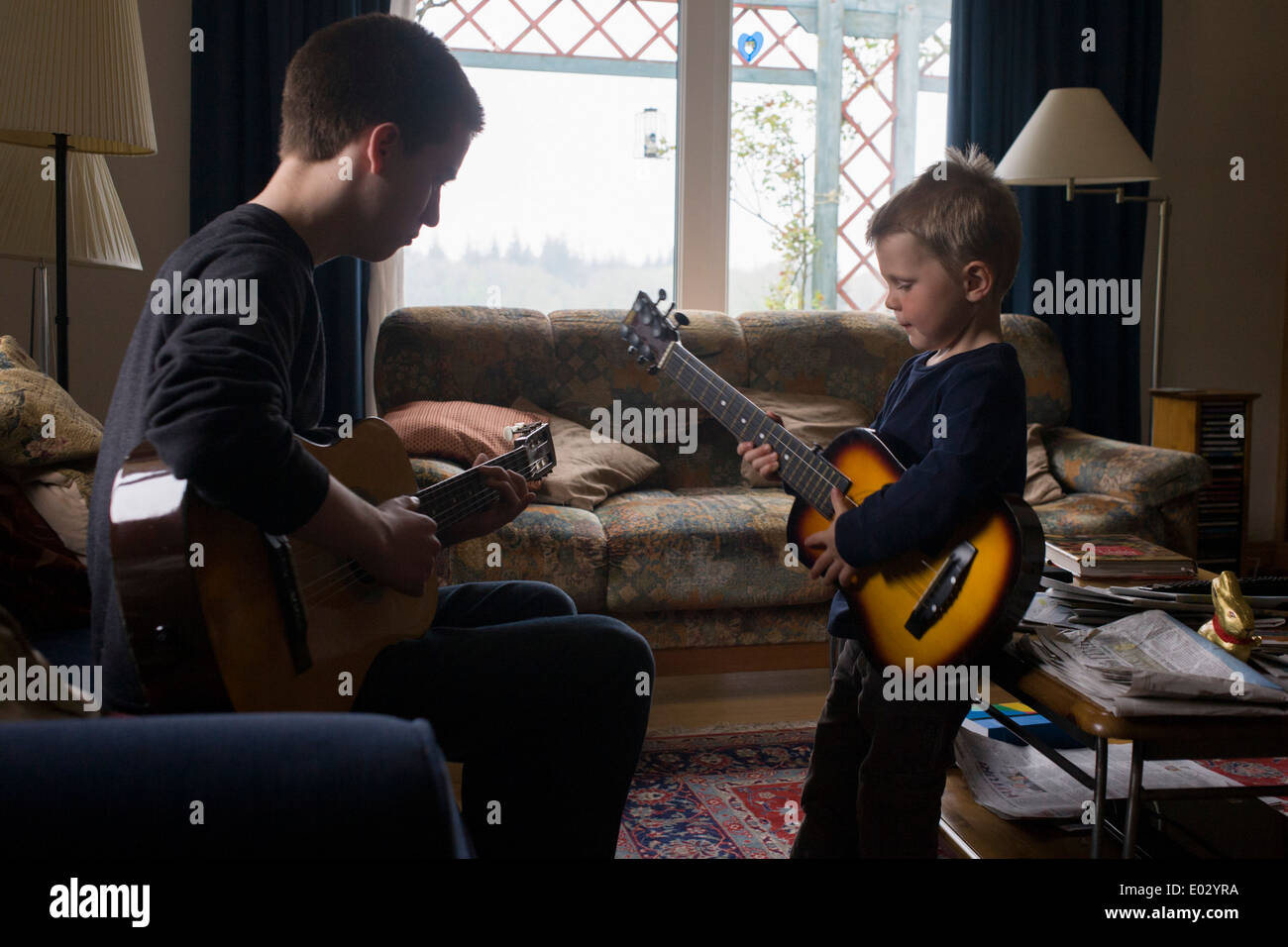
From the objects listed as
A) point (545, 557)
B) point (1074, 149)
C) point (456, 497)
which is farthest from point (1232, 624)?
point (1074, 149)

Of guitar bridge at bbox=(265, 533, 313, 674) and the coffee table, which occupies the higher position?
guitar bridge at bbox=(265, 533, 313, 674)

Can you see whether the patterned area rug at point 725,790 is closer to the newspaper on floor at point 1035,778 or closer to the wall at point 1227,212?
the newspaper on floor at point 1035,778

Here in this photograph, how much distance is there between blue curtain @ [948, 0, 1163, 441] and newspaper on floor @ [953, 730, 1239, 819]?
223cm

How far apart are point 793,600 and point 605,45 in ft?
6.99

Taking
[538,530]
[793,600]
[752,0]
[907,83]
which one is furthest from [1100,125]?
[538,530]

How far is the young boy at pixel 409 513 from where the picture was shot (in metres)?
0.91

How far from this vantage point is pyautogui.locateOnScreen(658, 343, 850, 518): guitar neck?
1.42 meters

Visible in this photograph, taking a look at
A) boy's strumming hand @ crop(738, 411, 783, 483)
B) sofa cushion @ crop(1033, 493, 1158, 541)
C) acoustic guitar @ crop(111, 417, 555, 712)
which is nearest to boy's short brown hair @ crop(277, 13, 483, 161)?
acoustic guitar @ crop(111, 417, 555, 712)

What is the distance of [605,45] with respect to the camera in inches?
136

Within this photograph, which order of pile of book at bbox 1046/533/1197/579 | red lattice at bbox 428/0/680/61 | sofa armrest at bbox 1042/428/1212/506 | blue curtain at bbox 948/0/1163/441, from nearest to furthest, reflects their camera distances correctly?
pile of book at bbox 1046/533/1197/579
sofa armrest at bbox 1042/428/1212/506
red lattice at bbox 428/0/680/61
blue curtain at bbox 948/0/1163/441

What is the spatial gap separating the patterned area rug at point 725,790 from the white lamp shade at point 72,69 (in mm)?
1554

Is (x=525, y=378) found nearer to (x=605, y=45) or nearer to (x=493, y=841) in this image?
(x=605, y=45)

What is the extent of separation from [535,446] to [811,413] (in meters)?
1.55

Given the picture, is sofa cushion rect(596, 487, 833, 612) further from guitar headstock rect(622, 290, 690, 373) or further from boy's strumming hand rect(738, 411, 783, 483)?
boy's strumming hand rect(738, 411, 783, 483)
